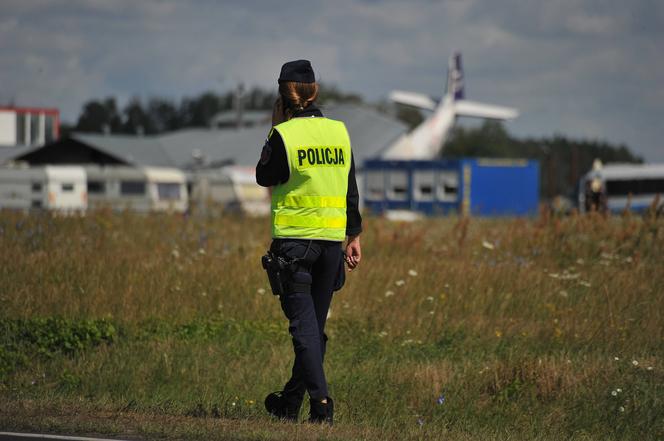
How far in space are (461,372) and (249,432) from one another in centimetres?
315

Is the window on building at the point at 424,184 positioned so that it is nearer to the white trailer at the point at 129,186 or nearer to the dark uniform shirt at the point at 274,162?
the white trailer at the point at 129,186

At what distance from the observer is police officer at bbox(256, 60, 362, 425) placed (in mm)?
6781

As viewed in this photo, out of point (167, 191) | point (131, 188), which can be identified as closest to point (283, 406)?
point (131, 188)

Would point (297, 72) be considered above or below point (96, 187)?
above

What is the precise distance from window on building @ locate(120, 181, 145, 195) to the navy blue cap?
38.8 meters

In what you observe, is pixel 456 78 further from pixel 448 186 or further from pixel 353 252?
pixel 353 252

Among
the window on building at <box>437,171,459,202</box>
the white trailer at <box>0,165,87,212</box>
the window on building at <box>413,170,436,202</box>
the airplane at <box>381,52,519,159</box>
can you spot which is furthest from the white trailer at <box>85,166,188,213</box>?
the airplane at <box>381,52,519,159</box>

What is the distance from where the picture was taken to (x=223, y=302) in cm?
1145

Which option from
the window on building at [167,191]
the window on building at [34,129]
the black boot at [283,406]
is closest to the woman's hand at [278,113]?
the black boot at [283,406]

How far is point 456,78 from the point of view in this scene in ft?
267

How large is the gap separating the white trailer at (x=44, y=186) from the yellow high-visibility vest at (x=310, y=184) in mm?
35038

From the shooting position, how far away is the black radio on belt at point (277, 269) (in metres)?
6.79

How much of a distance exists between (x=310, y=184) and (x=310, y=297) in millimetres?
728

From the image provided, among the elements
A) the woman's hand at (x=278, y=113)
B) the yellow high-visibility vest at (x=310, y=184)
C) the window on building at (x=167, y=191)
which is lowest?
the window on building at (x=167, y=191)
